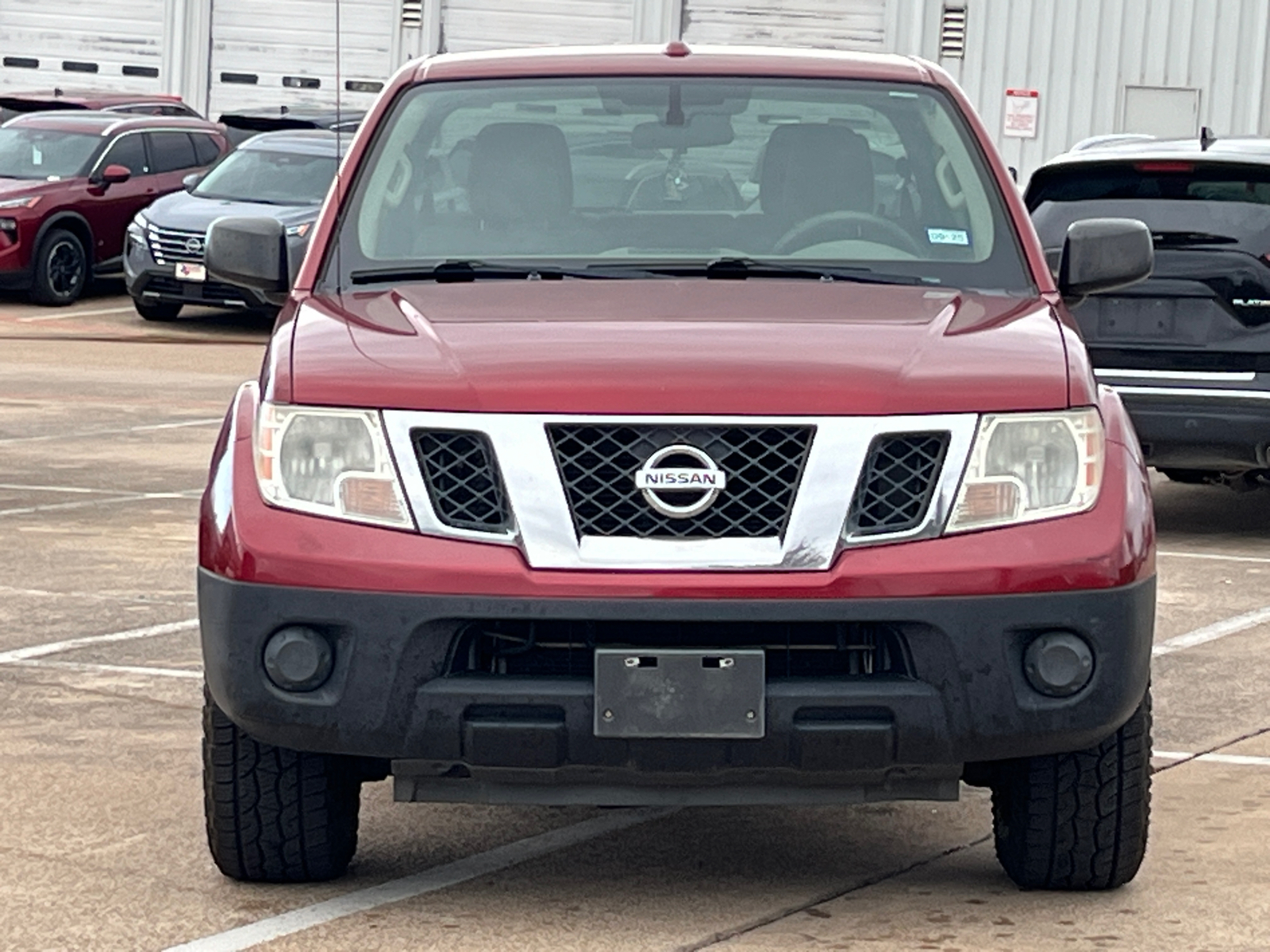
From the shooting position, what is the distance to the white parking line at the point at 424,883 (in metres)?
5.00

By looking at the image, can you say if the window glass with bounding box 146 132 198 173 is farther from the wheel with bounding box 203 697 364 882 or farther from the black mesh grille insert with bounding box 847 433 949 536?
the black mesh grille insert with bounding box 847 433 949 536

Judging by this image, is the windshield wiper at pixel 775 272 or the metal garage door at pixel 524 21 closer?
the windshield wiper at pixel 775 272

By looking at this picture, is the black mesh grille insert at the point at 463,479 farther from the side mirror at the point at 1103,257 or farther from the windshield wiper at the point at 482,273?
the side mirror at the point at 1103,257

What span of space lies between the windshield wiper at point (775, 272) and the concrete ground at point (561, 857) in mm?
1260

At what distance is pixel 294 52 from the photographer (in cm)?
3269

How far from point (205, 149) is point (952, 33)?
9.79 meters

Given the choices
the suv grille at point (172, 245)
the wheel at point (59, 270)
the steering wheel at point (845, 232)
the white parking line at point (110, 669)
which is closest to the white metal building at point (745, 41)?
the wheel at point (59, 270)

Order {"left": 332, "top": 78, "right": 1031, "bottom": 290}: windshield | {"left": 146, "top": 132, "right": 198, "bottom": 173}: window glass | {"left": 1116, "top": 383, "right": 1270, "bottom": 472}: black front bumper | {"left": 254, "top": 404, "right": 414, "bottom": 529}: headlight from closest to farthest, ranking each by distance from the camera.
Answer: {"left": 254, "top": 404, "right": 414, "bottom": 529}: headlight → {"left": 332, "top": 78, "right": 1031, "bottom": 290}: windshield → {"left": 1116, "top": 383, "right": 1270, "bottom": 472}: black front bumper → {"left": 146, "top": 132, "right": 198, "bottom": 173}: window glass

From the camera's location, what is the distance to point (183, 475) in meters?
13.1

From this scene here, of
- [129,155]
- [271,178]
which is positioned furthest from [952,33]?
[271,178]

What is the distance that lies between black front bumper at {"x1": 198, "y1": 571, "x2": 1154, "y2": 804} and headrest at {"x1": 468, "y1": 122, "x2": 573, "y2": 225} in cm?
140

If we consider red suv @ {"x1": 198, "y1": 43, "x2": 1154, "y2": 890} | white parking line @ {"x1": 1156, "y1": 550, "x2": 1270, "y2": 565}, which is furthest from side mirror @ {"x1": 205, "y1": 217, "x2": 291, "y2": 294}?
white parking line @ {"x1": 1156, "y1": 550, "x2": 1270, "y2": 565}

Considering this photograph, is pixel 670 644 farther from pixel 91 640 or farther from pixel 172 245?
pixel 172 245

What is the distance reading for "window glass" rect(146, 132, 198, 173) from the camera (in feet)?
82.9
